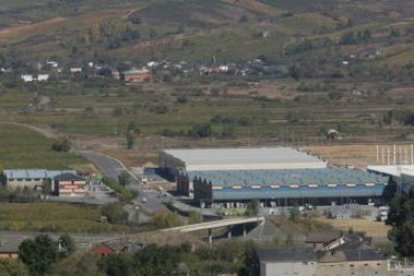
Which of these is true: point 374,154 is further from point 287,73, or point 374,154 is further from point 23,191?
point 287,73

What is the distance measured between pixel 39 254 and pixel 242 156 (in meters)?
16.4

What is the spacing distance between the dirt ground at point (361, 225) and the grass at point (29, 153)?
1114cm

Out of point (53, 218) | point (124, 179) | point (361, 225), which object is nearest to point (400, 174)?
point (361, 225)

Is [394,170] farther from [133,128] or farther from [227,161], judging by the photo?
[133,128]

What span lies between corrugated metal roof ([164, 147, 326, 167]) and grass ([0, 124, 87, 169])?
2683 millimetres

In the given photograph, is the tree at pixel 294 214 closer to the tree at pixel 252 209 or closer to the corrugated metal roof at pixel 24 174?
the tree at pixel 252 209

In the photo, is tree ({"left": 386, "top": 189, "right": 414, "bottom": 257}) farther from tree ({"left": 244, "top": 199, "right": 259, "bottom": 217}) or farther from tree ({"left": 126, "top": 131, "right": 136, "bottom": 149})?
tree ({"left": 126, "top": 131, "right": 136, "bottom": 149})

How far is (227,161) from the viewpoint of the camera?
40.8 metres

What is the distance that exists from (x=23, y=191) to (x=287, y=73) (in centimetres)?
4164

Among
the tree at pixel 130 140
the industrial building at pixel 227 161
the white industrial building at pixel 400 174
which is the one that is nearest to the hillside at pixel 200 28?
the tree at pixel 130 140

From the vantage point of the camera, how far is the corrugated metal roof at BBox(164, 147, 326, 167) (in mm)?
40688

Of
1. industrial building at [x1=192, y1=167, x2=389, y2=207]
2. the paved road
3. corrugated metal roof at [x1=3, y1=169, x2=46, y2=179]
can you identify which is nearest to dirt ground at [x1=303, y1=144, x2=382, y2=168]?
industrial building at [x1=192, y1=167, x2=389, y2=207]

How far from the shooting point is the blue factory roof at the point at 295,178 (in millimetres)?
37000

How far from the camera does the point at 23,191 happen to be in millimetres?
37625
